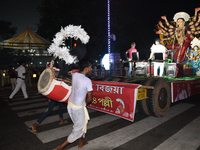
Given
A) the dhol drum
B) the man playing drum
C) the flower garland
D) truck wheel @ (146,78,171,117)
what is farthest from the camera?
truck wheel @ (146,78,171,117)

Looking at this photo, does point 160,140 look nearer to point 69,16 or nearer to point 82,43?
point 82,43

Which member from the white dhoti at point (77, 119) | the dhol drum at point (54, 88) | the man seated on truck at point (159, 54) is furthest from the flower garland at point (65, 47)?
the man seated on truck at point (159, 54)

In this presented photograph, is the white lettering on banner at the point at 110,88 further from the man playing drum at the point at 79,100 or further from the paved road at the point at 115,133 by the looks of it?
the man playing drum at the point at 79,100

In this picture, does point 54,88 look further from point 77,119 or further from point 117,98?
point 117,98

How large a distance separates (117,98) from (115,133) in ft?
2.96

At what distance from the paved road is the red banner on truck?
1.38 feet

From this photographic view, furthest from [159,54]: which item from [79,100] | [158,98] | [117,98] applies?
[79,100]

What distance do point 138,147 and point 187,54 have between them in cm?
669

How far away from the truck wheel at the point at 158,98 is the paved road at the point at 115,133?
0.27m

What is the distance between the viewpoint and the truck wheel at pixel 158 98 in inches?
180

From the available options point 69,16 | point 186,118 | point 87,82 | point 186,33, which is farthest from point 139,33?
point 87,82

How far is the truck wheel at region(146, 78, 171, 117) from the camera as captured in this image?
4578 mm

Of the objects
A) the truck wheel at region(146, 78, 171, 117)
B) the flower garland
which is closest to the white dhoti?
the flower garland

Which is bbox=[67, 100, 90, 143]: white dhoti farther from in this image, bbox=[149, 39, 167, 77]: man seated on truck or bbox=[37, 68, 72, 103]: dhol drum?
bbox=[149, 39, 167, 77]: man seated on truck
